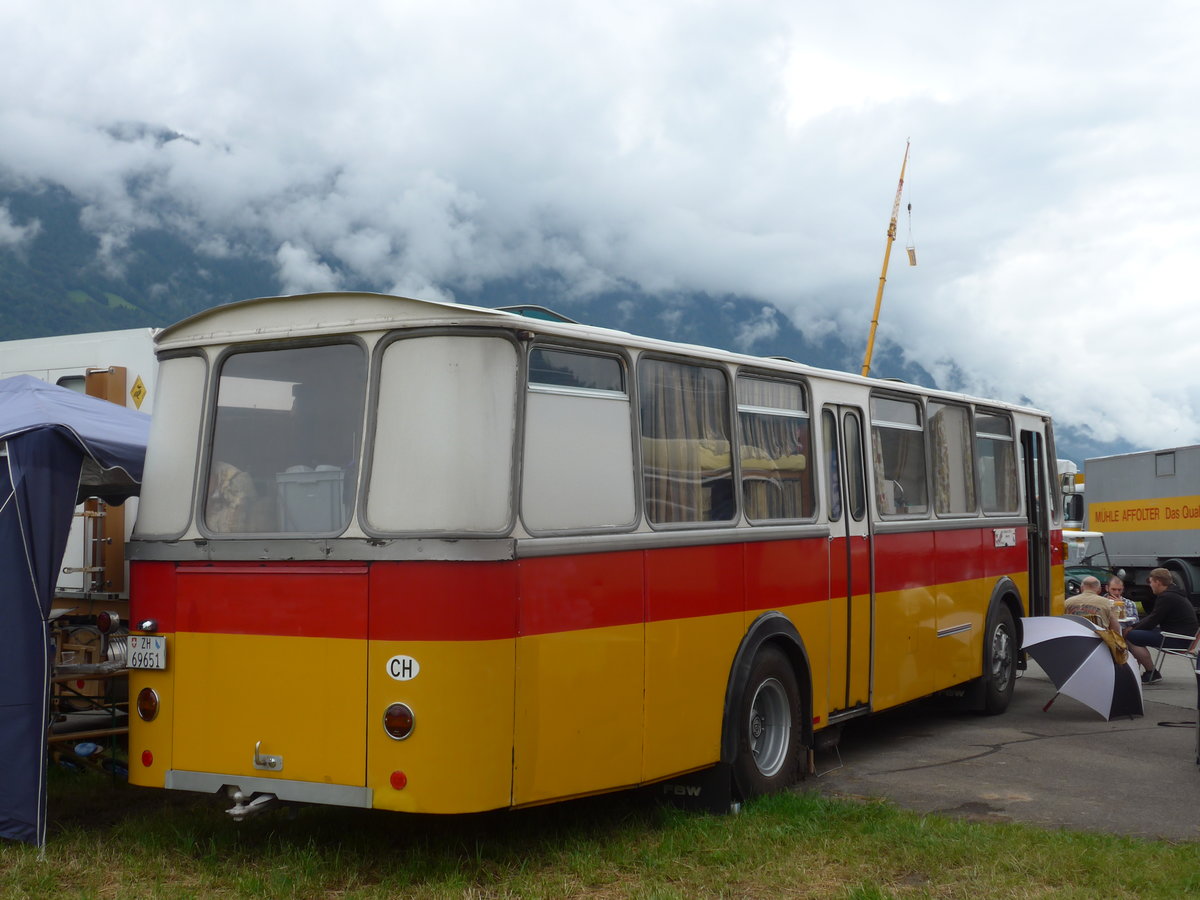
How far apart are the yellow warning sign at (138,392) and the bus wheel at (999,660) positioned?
287 inches

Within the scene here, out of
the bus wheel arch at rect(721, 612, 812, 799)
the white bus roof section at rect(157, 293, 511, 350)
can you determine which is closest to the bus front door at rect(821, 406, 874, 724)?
the bus wheel arch at rect(721, 612, 812, 799)

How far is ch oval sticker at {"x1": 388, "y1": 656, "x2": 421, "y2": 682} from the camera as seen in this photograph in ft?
19.0

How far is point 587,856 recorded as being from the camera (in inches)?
252

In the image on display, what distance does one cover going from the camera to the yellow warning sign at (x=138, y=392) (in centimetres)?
973

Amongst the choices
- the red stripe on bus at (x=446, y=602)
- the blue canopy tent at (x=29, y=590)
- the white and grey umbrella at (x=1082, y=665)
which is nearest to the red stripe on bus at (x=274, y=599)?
the red stripe on bus at (x=446, y=602)

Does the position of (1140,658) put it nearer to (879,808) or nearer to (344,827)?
(879,808)

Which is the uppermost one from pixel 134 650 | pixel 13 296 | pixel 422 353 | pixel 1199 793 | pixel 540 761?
pixel 13 296

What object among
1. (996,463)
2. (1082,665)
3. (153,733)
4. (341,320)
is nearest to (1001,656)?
(1082,665)

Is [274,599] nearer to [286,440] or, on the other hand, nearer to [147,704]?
[286,440]

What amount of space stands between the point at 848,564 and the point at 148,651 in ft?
15.2

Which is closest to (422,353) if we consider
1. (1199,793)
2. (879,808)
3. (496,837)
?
(496,837)

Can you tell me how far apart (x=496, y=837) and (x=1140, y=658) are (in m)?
A: 9.01

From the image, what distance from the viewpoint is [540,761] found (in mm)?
5996

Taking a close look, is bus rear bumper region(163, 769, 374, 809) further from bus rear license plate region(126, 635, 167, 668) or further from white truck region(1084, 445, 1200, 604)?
white truck region(1084, 445, 1200, 604)
